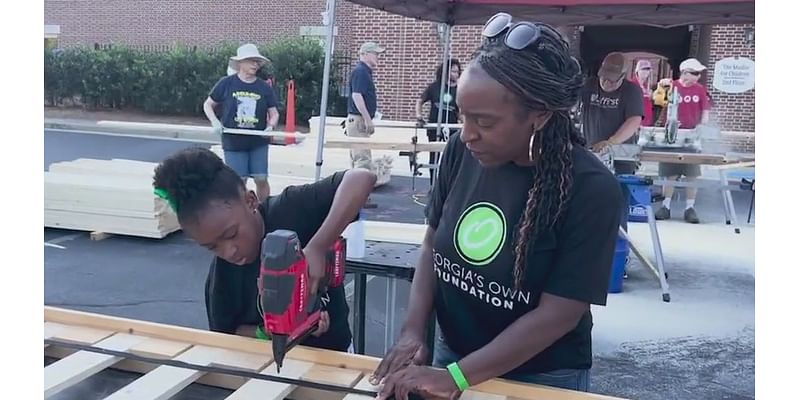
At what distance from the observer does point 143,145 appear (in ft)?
50.7

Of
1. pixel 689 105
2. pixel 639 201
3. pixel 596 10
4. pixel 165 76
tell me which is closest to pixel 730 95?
pixel 689 105

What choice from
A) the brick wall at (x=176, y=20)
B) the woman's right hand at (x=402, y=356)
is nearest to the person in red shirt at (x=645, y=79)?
the woman's right hand at (x=402, y=356)

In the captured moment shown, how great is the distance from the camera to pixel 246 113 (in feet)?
25.8

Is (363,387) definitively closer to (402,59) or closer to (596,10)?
(596,10)

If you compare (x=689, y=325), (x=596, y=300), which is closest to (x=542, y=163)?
(x=596, y=300)

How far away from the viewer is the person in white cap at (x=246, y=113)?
25.6ft

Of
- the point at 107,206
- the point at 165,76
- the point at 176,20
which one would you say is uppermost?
the point at 176,20

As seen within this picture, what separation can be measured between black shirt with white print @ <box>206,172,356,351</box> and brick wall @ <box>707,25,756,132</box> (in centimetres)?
1313

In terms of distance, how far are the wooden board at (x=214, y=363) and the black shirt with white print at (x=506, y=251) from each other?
0.15 metres

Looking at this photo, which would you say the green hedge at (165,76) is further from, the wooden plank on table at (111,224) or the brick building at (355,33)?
the wooden plank on table at (111,224)

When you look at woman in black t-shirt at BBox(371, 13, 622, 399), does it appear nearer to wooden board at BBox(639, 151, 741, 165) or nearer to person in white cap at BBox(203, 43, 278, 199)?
wooden board at BBox(639, 151, 741, 165)

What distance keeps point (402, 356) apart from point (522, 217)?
456 mm

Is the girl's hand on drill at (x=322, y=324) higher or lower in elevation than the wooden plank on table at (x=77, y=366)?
higher

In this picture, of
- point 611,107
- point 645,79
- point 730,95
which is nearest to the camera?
point 611,107
